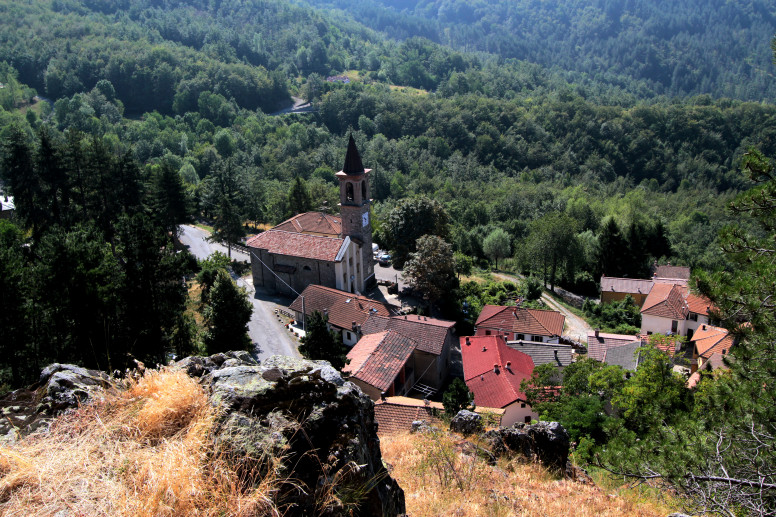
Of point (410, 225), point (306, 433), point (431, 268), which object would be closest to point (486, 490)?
point (306, 433)

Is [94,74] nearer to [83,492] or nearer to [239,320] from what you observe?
[239,320]

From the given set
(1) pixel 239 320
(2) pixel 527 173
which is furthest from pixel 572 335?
(2) pixel 527 173

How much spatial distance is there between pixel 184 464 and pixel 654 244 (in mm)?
59990

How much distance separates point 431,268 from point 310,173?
177 ft

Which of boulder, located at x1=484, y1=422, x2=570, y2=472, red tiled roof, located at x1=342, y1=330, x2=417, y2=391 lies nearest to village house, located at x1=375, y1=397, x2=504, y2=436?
red tiled roof, located at x1=342, y1=330, x2=417, y2=391

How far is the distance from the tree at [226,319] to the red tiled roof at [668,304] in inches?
1027

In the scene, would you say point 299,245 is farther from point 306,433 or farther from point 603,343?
point 306,433

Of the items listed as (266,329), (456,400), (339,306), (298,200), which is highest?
(456,400)

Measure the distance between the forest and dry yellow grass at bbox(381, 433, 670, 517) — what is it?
1090 millimetres

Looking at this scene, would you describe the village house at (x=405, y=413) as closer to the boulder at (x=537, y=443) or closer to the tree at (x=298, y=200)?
the boulder at (x=537, y=443)

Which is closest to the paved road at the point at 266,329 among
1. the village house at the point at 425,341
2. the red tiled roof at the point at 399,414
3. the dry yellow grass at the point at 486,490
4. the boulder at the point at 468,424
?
the village house at the point at 425,341

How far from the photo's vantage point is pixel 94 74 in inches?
4225

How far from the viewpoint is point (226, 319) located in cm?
2377

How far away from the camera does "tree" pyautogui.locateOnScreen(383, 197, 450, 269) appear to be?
38500mm
